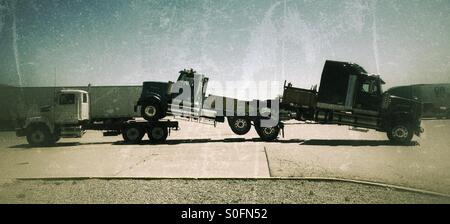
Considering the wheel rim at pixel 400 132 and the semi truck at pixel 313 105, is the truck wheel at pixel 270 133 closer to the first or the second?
the semi truck at pixel 313 105

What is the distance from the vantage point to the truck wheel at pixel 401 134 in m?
14.6

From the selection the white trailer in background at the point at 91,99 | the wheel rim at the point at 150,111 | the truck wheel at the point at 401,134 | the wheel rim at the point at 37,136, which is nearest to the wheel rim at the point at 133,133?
the wheel rim at the point at 150,111

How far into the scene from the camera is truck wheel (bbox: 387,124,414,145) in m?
14.6

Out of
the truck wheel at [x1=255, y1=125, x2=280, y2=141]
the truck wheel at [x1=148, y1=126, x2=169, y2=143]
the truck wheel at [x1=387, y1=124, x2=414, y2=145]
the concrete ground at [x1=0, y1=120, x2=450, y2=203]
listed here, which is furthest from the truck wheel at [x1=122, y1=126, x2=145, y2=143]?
the truck wheel at [x1=387, y1=124, x2=414, y2=145]

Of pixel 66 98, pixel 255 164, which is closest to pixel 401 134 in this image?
pixel 255 164

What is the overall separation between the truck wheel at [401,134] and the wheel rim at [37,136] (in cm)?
1747

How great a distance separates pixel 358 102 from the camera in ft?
50.0

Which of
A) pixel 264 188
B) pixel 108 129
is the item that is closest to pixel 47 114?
pixel 108 129

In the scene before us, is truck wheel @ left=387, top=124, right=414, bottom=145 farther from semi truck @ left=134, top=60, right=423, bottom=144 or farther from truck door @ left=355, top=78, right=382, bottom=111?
truck door @ left=355, top=78, right=382, bottom=111

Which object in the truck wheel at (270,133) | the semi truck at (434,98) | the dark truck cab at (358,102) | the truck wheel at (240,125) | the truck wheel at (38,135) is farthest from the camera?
the semi truck at (434,98)

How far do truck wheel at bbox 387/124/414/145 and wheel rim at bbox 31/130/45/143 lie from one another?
17468mm
